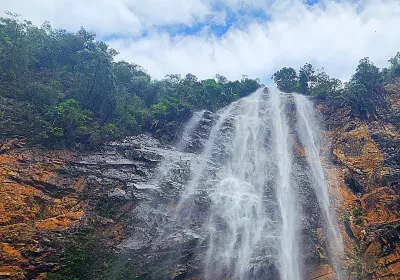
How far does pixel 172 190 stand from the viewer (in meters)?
17.2

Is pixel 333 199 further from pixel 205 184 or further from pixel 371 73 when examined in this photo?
pixel 371 73

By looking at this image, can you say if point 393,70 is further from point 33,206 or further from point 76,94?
point 33,206

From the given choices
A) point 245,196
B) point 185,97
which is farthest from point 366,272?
point 185,97

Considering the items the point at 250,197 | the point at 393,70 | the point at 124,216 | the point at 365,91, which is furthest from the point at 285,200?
the point at 393,70

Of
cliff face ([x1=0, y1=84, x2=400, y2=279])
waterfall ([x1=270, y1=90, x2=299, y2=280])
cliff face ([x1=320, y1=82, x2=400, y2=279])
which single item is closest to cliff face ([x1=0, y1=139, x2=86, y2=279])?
cliff face ([x1=0, y1=84, x2=400, y2=279])

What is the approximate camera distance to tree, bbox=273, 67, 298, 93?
3572 centimetres

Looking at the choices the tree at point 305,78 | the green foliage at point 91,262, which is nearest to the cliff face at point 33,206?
the green foliage at point 91,262

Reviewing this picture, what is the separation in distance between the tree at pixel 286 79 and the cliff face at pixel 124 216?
17202 millimetres

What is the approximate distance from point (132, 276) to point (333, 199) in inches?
445

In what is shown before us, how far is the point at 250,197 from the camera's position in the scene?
1786cm

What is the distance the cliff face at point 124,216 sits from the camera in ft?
42.7

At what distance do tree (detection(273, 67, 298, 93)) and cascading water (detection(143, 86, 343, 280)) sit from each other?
971 centimetres

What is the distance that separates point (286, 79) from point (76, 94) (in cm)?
2333

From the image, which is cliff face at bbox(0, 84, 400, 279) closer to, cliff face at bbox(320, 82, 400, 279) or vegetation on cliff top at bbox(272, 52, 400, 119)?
cliff face at bbox(320, 82, 400, 279)
